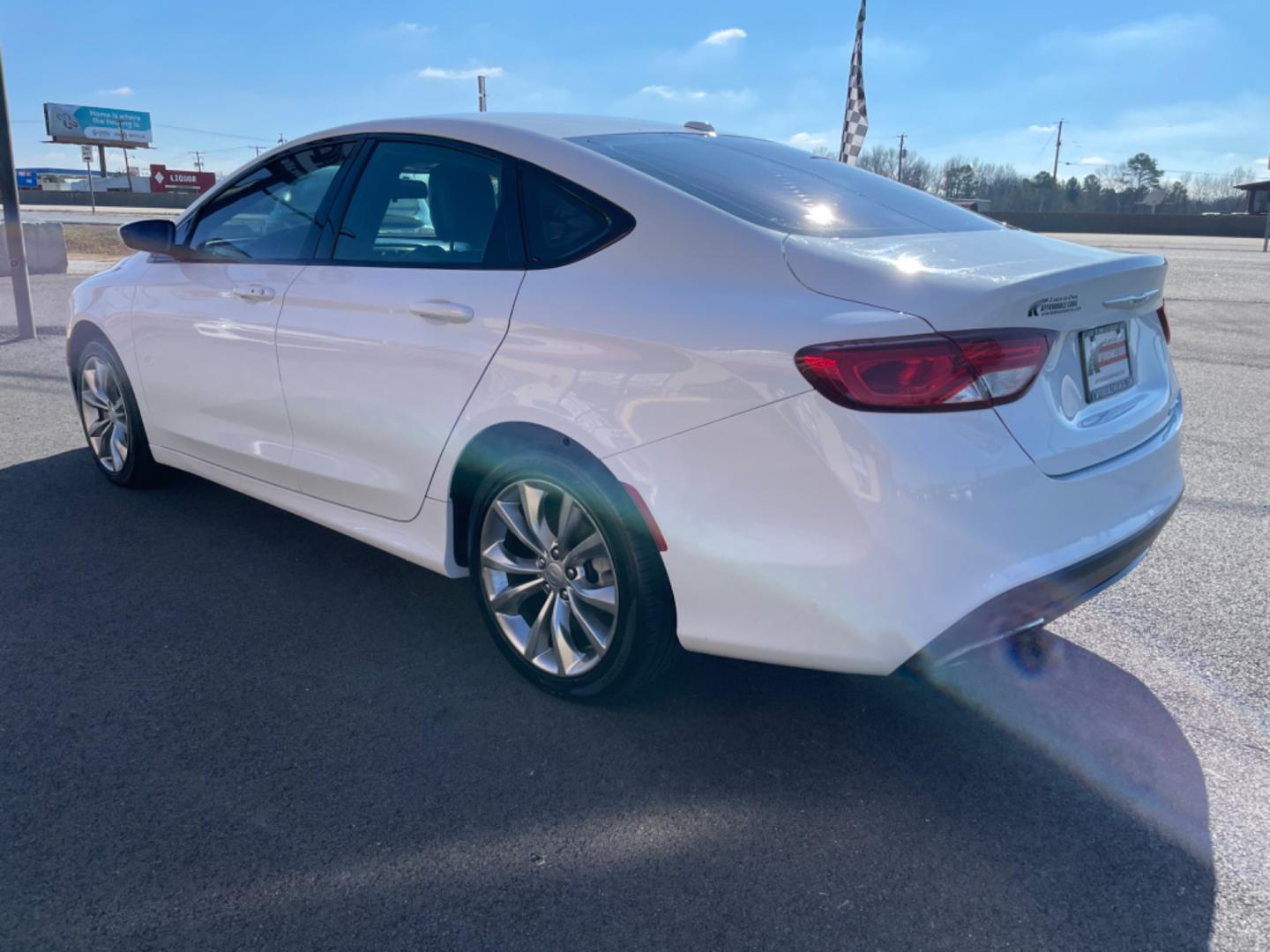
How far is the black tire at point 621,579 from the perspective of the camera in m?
2.66

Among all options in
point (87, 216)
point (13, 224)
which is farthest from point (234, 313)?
point (87, 216)

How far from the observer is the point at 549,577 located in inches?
117

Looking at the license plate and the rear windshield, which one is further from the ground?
the rear windshield

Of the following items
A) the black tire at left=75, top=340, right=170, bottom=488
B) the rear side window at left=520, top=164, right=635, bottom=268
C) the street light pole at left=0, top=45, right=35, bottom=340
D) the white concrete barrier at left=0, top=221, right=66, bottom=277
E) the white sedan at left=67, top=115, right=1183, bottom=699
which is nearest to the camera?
the white sedan at left=67, top=115, right=1183, bottom=699

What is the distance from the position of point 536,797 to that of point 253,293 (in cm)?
218

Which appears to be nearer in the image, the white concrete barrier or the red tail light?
the red tail light

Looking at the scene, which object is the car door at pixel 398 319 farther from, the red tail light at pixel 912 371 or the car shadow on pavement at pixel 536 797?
the red tail light at pixel 912 371

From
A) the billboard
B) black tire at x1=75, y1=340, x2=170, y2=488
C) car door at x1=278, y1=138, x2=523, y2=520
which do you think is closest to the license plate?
car door at x1=278, y1=138, x2=523, y2=520

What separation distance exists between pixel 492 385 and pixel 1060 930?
1920 millimetres

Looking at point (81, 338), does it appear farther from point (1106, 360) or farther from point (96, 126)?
point (96, 126)

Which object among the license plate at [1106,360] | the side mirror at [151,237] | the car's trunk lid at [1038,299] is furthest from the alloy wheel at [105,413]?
the license plate at [1106,360]

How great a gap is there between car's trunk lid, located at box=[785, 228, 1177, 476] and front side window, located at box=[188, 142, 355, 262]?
192 centimetres

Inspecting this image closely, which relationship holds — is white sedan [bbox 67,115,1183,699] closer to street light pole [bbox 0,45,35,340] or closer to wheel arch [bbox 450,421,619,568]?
wheel arch [bbox 450,421,619,568]

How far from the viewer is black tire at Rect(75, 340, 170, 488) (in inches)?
182
